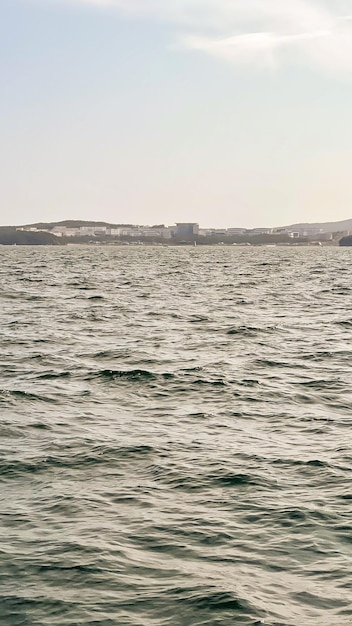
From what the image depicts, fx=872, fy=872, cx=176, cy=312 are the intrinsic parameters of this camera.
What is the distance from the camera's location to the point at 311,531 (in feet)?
36.0

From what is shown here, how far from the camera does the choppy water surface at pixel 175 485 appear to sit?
29.9 ft

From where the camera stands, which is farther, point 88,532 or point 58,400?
point 58,400

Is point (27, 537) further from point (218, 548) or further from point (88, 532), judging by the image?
point (218, 548)

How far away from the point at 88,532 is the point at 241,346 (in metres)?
18.4

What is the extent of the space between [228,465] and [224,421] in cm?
322

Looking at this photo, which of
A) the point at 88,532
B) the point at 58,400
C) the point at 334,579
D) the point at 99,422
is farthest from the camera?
the point at 58,400

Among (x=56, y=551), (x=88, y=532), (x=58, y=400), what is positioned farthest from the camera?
(x=58, y=400)

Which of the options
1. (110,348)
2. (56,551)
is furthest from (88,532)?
(110,348)

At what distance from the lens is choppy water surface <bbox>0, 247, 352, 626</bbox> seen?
9102 mm

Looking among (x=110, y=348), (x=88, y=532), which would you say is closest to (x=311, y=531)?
(x=88, y=532)

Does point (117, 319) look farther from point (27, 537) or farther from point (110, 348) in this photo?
point (27, 537)

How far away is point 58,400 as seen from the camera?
1891 centimetres

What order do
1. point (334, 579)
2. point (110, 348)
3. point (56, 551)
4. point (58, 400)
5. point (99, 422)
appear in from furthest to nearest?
point (110, 348) < point (58, 400) < point (99, 422) < point (56, 551) < point (334, 579)

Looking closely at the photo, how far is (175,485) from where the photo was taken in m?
12.9
